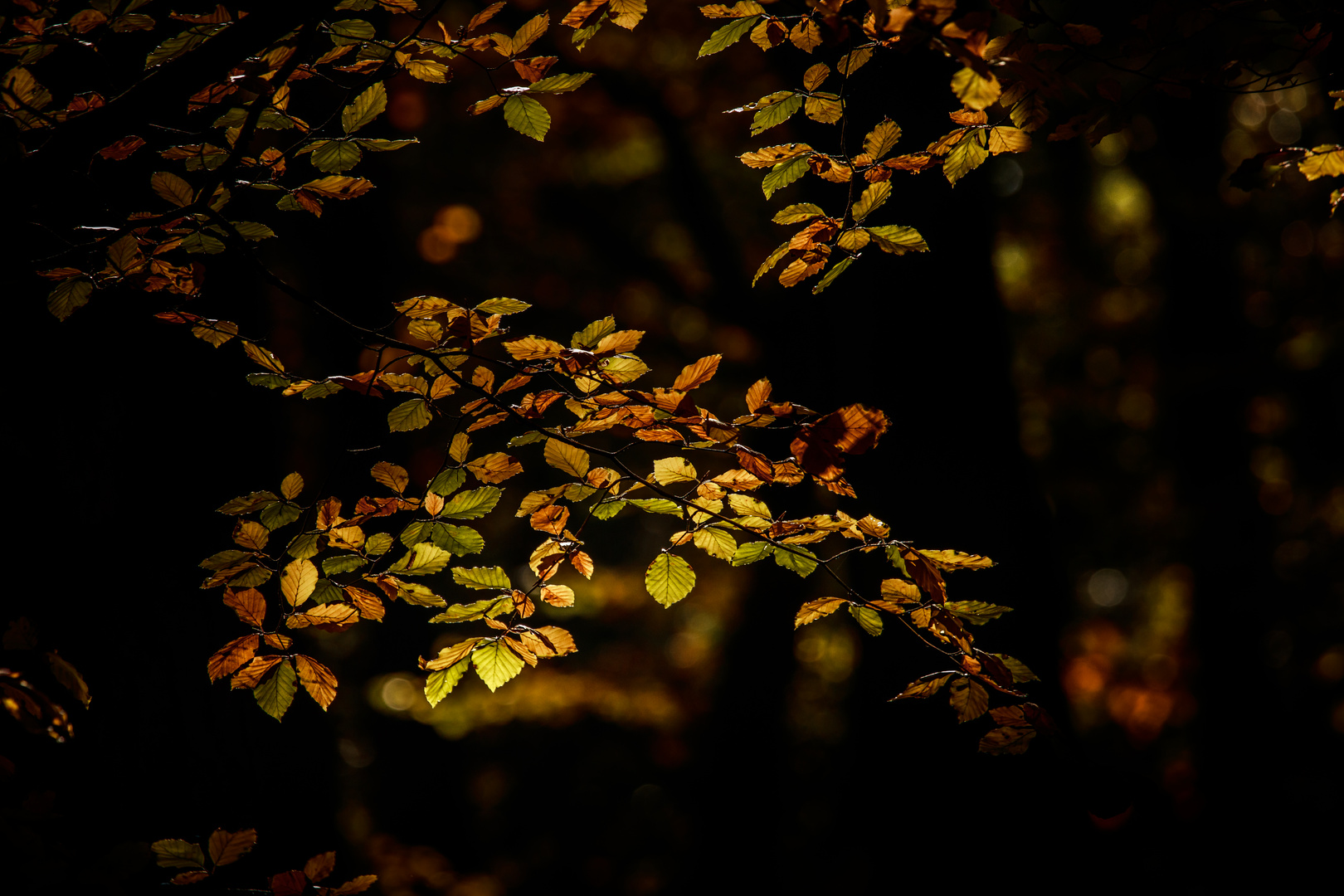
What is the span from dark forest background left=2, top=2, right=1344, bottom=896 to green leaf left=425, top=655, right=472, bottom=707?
50 centimetres

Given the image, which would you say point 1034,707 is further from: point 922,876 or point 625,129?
point 625,129

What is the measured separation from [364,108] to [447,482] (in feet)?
2.51

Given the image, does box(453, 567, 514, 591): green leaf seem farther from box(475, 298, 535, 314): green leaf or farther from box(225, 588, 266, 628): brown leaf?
box(475, 298, 535, 314): green leaf

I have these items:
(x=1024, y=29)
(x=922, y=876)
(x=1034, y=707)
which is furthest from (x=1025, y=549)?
(x=1024, y=29)

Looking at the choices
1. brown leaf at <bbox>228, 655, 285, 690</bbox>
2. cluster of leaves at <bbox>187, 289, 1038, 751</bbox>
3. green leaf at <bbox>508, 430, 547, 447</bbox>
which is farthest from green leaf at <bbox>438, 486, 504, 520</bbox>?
brown leaf at <bbox>228, 655, 285, 690</bbox>

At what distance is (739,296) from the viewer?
213 inches

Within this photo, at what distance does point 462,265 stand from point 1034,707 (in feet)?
22.2

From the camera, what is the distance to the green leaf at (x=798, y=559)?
1.45 meters

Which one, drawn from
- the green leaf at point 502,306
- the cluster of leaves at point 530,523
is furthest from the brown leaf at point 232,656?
the green leaf at point 502,306

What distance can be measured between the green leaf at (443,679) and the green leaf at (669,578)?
0.39m

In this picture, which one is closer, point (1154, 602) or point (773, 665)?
point (773, 665)

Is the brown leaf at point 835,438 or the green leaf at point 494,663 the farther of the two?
the green leaf at point 494,663

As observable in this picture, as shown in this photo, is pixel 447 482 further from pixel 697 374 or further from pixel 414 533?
pixel 697 374

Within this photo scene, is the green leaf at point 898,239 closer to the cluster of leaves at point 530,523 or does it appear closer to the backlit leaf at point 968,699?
the cluster of leaves at point 530,523
